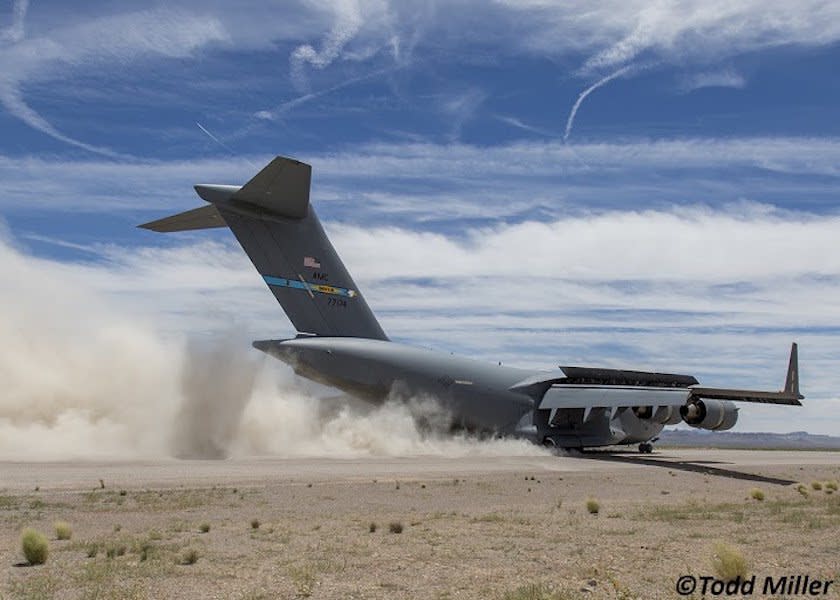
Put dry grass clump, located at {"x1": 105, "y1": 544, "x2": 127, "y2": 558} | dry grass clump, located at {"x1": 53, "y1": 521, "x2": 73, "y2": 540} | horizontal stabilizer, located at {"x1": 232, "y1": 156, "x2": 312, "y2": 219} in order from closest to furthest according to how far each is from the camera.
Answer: dry grass clump, located at {"x1": 105, "y1": 544, "x2": 127, "y2": 558} → dry grass clump, located at {"x1": 53, "y1": 521, "x2": 73, "y2": 540} → horizontal stabilizer, located at {"x1": 232, "y1": 156, "x2": 312, "y2": 219}

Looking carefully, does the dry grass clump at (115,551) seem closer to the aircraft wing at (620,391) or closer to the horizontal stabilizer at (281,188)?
the horizontal stabilizer at (281,188)

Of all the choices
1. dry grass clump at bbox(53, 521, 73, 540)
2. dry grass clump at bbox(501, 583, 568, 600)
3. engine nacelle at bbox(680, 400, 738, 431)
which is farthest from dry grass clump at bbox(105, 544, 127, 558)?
engine nacelle at bbox(680, 400, 738, 431)

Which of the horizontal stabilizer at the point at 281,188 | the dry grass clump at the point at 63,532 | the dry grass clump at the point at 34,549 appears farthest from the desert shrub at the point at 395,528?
the horizontal stabilizer at the point at 281,188

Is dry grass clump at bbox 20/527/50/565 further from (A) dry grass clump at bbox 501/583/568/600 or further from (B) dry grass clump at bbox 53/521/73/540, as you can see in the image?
(A) dry grass clump at bbox 501/583/568/600

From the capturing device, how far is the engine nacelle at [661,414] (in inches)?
1262

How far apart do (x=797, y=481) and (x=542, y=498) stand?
36.1 ft

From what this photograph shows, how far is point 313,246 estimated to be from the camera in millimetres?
→ 26812

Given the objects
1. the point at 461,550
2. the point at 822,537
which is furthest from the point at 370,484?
the point at 822,537

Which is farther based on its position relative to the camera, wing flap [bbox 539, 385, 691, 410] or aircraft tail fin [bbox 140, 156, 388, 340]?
wing flap [bbox 539, 385, 691, 410]

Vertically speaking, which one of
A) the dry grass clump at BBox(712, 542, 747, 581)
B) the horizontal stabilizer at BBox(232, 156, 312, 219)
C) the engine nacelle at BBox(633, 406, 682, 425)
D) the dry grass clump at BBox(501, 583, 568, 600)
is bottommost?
the dry grass clump at BBox(501, 583, 568, 600)

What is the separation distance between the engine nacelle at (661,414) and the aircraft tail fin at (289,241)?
39.0 feet

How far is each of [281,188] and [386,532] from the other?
1572 cm

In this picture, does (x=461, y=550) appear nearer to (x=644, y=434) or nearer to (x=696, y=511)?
(x=696, y=511)

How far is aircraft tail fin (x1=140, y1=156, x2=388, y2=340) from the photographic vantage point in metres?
24.7
